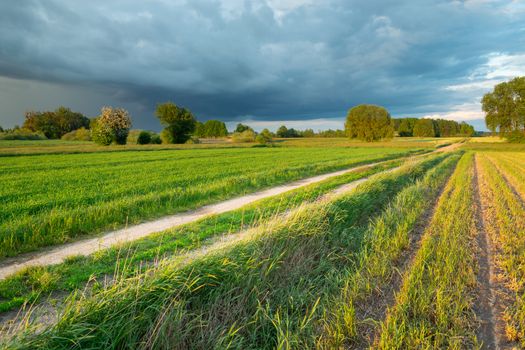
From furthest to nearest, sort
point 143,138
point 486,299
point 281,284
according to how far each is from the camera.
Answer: point 143,138
point 281,284
point 486,299

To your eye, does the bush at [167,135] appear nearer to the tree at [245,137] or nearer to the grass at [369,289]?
the tree at [245,137]

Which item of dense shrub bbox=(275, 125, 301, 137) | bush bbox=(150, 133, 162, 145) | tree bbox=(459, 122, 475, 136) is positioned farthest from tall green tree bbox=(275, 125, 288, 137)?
tree bbox=(459, 122, 475, 136)

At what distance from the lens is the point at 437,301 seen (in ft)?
14.1

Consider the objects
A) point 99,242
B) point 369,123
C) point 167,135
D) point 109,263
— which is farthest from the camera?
point 369,123

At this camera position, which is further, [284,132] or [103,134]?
[284,132]

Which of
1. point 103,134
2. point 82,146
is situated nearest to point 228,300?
point 82,146

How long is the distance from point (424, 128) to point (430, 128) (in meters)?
2.89

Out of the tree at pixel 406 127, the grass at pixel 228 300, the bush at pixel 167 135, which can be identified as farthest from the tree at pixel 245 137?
the tree at pixel 406 127

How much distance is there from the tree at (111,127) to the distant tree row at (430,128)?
142 metres

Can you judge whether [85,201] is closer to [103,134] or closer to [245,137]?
[103,134]

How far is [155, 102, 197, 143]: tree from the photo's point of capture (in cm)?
7631

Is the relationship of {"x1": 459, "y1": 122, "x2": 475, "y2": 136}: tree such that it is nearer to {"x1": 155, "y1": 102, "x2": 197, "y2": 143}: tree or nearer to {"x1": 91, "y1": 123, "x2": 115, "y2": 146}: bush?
{"x1": 155, "y1": 102, "x2": 197, "y2": 143}: tree

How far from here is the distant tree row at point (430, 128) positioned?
520ft

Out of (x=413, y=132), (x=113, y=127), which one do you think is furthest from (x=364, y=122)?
(x=413, y=132)
